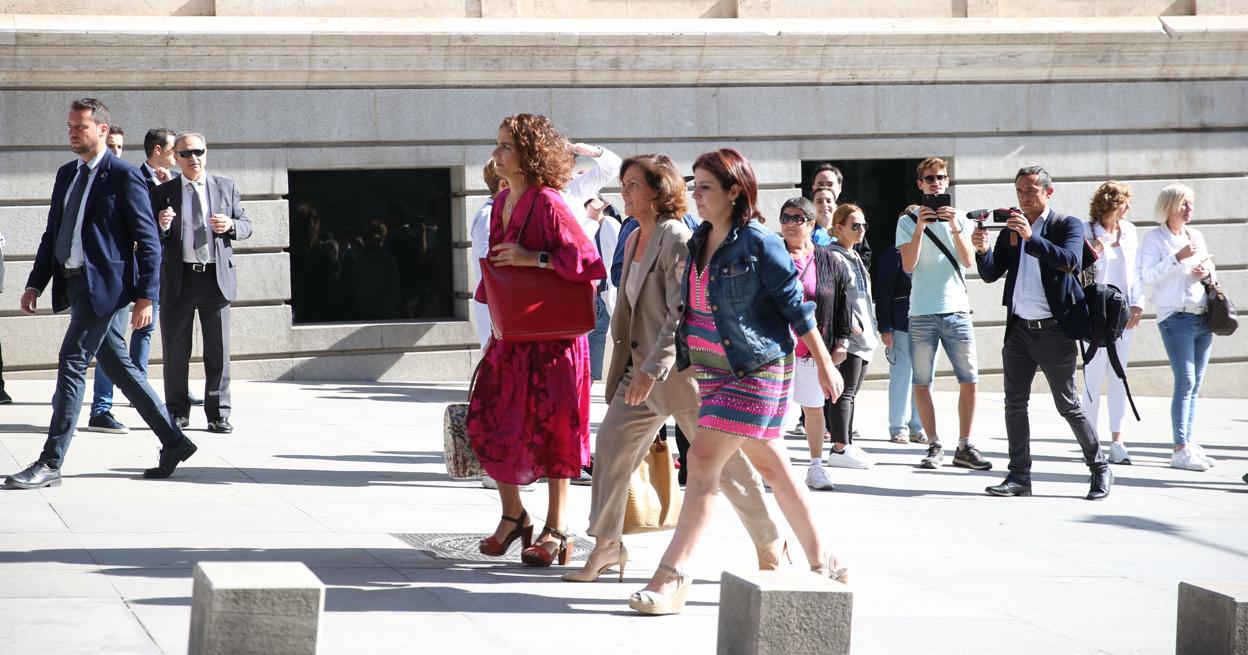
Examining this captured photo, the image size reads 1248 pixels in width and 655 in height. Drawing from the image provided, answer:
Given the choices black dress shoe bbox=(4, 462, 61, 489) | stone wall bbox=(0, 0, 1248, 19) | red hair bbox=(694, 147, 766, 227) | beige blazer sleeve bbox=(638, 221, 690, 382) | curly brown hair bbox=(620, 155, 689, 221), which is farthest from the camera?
stone wall bbox=(0, 0, 1248, 19)

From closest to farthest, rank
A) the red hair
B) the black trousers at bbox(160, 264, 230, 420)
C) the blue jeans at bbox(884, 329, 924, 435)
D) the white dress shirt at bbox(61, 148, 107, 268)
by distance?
the red hair, the white dress shirt at bbox(61, 148, 107, 268), the black trousers at bbox(160, 264, 230, 420), the blue jeans at bbox(884, 329, 924, 435)

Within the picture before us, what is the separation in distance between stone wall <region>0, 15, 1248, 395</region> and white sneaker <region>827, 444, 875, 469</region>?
18.8ft

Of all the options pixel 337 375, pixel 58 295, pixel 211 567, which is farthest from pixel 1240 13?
pixel 211 567

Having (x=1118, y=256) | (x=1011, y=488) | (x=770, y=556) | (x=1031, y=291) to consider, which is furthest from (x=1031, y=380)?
(x=770, y=556)

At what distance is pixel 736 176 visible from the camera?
18.9 feet

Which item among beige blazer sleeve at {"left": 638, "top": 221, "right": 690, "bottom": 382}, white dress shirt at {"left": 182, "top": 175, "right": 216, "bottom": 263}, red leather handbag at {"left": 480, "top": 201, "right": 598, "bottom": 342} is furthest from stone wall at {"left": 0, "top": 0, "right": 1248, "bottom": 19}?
beige blazer sleeve at {"left": 638, "top": 221, "right": 690, "bottom": 382}

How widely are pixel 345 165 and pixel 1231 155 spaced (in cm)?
996

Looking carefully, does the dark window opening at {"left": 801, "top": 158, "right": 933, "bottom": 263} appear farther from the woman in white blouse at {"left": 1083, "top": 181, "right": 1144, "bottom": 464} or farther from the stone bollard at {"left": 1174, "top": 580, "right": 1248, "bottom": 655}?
the stone bollard at {"left": 1174, "top": 580, "right": 1248, "bottom": 655}

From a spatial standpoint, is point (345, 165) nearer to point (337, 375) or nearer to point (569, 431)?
point (337, 375)

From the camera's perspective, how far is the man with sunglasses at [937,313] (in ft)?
32.7

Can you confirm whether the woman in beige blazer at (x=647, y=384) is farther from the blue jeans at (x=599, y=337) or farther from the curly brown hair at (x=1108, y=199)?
the blue jeans at (x=599, y=337)

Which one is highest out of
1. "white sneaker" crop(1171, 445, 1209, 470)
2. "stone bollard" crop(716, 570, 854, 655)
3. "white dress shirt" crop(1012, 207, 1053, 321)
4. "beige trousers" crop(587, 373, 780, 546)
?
"white dress shirt" crop(1012, 207, 1053, 321)

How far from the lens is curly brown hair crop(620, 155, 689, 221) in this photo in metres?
6.26

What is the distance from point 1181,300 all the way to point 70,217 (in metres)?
7.43
